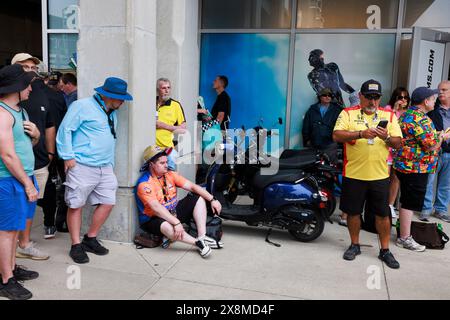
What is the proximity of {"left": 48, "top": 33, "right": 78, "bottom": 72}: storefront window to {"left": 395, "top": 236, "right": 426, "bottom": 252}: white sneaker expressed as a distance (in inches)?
232

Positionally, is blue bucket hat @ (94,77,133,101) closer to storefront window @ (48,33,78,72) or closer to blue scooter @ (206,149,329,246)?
blue scooter @ (206,149,329,246)

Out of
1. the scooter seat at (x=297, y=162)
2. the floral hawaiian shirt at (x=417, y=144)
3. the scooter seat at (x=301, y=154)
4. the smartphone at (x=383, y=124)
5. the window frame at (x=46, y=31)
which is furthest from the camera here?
the window frame at (x=46, y=31)

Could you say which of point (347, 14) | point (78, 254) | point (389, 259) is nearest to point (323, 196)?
point (389, 259)

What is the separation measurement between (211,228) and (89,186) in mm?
1378

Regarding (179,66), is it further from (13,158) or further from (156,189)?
(13,158)

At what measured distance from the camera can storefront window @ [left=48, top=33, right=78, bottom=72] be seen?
761cm

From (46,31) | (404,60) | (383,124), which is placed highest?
(46,31)

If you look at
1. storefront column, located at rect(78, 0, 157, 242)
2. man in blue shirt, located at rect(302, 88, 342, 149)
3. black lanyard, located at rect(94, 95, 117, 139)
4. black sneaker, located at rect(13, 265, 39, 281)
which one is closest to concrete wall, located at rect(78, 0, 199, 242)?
storefront column, located at rect(78, 0, 157, 242)

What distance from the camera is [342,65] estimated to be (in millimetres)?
7078

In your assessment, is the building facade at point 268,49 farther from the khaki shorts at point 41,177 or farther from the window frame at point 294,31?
the khaki shorts at point 41,177

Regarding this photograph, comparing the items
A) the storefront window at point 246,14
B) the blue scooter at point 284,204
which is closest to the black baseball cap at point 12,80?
the blue scooter at point 284,204

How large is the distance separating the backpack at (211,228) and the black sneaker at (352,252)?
4.43 feet

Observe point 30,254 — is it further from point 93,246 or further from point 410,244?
point 410,244

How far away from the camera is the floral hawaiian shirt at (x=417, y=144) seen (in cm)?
454
